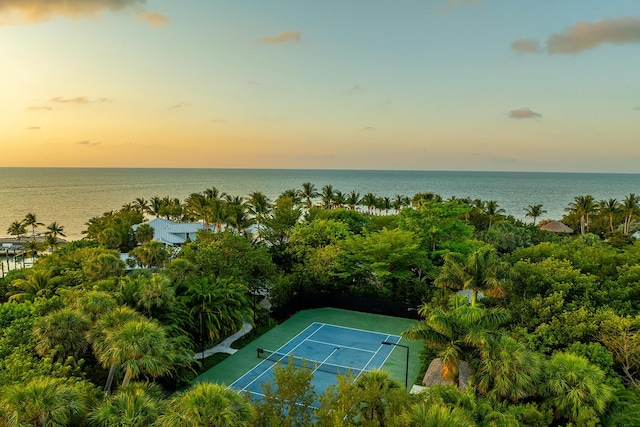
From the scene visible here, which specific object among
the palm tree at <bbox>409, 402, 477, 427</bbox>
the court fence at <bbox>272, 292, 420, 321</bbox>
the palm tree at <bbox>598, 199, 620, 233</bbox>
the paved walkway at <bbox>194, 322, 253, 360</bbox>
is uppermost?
the palm tree at <bbox>598, 199, 620, 233</bbox>

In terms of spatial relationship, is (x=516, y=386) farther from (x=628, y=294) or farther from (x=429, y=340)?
(x=628, y=294)

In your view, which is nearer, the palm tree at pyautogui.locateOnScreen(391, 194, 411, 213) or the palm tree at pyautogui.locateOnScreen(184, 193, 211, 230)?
the palm tree at pyautogui.locateOnScreen(184, 193, 211, 230)

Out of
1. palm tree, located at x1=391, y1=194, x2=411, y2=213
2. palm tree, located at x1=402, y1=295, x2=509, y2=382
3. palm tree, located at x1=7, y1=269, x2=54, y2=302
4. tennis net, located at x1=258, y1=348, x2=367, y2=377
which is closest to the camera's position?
palm tree, located at x1=402, y1=295, x2=509, y2=382

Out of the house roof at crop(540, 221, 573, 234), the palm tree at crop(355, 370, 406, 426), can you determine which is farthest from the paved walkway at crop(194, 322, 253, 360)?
the house roof at crop(540, 221, 573, 234)

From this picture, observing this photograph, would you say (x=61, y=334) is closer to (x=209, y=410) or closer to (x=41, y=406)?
(x=41, y=406)

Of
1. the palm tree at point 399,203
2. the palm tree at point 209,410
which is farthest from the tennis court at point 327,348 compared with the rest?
the palm tree at point 399,203

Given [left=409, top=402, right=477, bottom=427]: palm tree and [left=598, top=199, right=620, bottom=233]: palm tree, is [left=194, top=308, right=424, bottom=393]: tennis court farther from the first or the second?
[left=598, top=199, right=620, bottom=233]: palm tree

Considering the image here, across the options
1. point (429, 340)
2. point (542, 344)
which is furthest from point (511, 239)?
point (429, 340)
